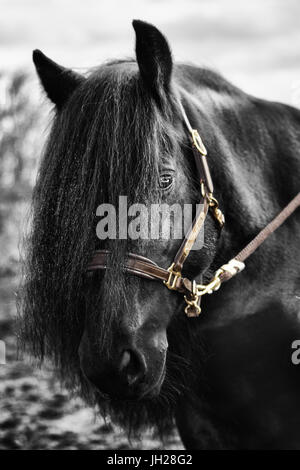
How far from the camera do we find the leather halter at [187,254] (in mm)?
2238

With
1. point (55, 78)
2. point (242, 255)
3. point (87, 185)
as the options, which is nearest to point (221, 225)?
point (242, 255)

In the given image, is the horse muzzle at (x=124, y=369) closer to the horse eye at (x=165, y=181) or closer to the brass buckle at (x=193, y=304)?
the brass buckle at (x=193, y=304)

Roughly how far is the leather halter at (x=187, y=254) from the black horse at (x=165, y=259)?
0.11 ft

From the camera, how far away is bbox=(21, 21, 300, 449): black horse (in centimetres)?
224

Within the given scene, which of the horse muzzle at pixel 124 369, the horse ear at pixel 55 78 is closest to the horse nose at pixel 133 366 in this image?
the horse muzzle at pixel 124 369

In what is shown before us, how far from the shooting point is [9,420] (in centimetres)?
543

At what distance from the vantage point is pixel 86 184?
2.25m

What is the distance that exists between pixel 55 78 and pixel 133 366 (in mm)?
1241

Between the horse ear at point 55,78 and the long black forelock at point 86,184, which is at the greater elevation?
the horse ear at point 55,78

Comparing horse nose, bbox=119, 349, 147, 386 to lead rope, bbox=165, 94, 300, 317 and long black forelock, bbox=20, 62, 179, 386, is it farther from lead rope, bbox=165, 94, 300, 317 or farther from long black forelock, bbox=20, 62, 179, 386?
lead rope, bbox=165, 94, 300, 317

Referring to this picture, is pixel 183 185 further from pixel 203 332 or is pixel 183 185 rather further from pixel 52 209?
pixel 203 332

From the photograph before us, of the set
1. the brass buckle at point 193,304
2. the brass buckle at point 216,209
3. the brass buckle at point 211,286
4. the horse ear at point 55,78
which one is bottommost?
the brass buckle at point 193,304

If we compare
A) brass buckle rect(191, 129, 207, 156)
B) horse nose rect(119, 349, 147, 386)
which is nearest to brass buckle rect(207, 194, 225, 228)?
brass buckle rect(191, 129, 207, 156)

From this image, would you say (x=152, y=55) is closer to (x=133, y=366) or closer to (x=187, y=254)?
(x=187, y=254)
